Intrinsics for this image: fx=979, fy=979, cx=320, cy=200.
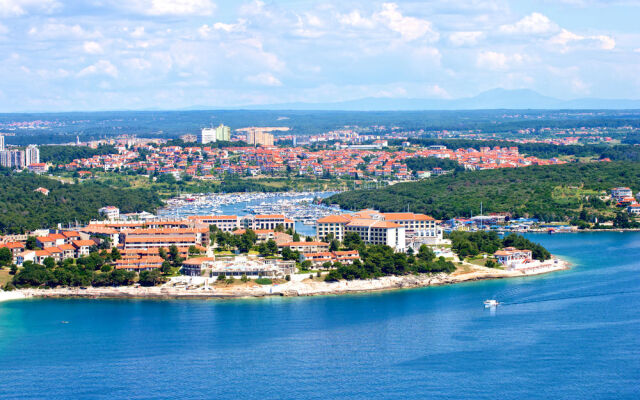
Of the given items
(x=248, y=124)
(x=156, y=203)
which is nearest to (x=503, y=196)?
(x=156, y=203)

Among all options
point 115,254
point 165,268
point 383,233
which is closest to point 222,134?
point 383,233

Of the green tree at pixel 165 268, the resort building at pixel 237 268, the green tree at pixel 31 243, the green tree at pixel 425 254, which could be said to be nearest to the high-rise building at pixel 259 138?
the green tree at pixel 31 243

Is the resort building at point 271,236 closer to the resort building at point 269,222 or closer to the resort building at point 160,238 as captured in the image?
the resort building at point 160,238

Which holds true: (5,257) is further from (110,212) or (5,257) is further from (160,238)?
(110,212)

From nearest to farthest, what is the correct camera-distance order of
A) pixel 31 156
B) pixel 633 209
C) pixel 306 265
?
1. pixel 306 265
2. pixel 633 209
3. pixel 31 156

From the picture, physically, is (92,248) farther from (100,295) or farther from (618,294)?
(618,294)
